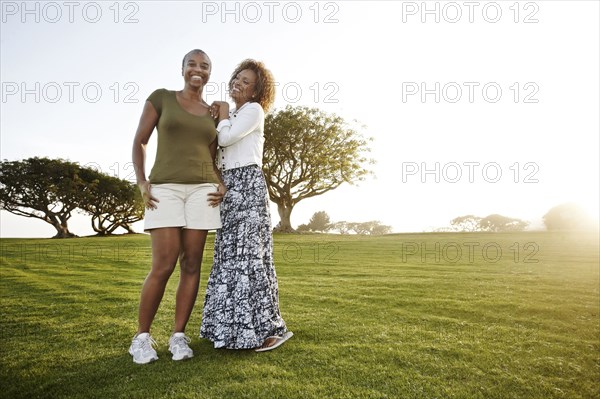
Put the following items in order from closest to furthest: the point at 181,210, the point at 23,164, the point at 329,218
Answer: the point at 181,210, the point at 23,164, the point at 329,218

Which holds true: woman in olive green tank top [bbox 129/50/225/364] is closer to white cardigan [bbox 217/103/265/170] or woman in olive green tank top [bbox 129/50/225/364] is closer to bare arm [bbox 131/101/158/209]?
bare arm [bbox 131/101/158/209]

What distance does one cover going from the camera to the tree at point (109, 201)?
37.7 m

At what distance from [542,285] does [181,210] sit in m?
9.08

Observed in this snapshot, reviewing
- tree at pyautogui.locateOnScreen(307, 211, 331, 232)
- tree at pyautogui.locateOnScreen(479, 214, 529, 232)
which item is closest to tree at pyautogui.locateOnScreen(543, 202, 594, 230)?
tree at pyautogui.locateOnScreen(479, 214, 529, 232)

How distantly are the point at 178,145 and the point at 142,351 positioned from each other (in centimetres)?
202

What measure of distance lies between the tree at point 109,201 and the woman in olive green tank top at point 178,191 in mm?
36830

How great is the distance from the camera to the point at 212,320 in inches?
166

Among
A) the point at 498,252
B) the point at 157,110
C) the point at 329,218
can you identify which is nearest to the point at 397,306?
the point at 157,110

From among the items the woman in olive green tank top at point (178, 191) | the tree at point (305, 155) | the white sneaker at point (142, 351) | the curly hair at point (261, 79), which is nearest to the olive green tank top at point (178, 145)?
the woman in olive green tank top at point (178, 191)

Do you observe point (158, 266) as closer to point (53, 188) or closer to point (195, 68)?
point (195, 68)

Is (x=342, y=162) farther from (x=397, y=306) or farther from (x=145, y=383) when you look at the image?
(x=145, y=383)

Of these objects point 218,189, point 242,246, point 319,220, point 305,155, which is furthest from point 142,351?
point 319,220

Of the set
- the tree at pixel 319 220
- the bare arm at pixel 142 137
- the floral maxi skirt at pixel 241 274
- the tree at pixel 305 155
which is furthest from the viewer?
the tree at pixel 319 220

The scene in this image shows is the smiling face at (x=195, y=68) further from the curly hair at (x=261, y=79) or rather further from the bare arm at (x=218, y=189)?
the bare arm at (x=218, y=189)
